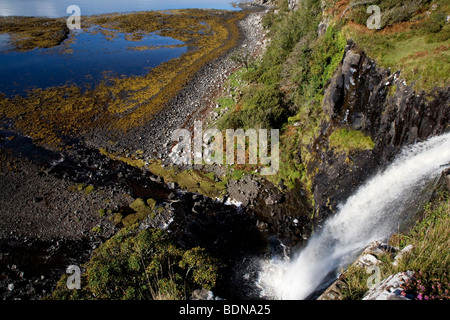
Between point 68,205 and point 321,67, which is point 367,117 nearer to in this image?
point 321,67

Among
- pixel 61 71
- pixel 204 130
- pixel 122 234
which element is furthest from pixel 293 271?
pixel 61 71

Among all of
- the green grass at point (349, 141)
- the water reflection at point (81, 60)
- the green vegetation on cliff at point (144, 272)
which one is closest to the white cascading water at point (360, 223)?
the green grass at point (349, 141)

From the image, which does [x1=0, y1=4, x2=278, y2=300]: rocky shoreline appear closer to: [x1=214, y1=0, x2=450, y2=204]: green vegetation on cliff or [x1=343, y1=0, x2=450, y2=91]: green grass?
[x1=214, y1=0, x2=450, y2=204]: green vegetation on cliff

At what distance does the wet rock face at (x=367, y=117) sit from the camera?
44.8ft

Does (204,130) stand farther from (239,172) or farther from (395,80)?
(395,80)

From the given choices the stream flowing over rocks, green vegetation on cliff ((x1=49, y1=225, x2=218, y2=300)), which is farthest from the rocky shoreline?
green vegetation on cliff ((x1=49, y1=225, x2=218, y2=300))

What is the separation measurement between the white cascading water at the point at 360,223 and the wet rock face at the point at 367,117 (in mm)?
785

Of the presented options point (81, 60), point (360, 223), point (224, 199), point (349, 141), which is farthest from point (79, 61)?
point (360, 223)

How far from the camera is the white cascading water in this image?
500 inches

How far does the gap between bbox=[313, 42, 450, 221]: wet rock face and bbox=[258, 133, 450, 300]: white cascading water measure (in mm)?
785

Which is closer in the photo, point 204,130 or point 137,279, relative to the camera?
point 137,279

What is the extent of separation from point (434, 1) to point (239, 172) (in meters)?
19.1

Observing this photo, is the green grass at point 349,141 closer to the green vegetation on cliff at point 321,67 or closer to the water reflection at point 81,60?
the green vegetation on cliff at point 321,67
